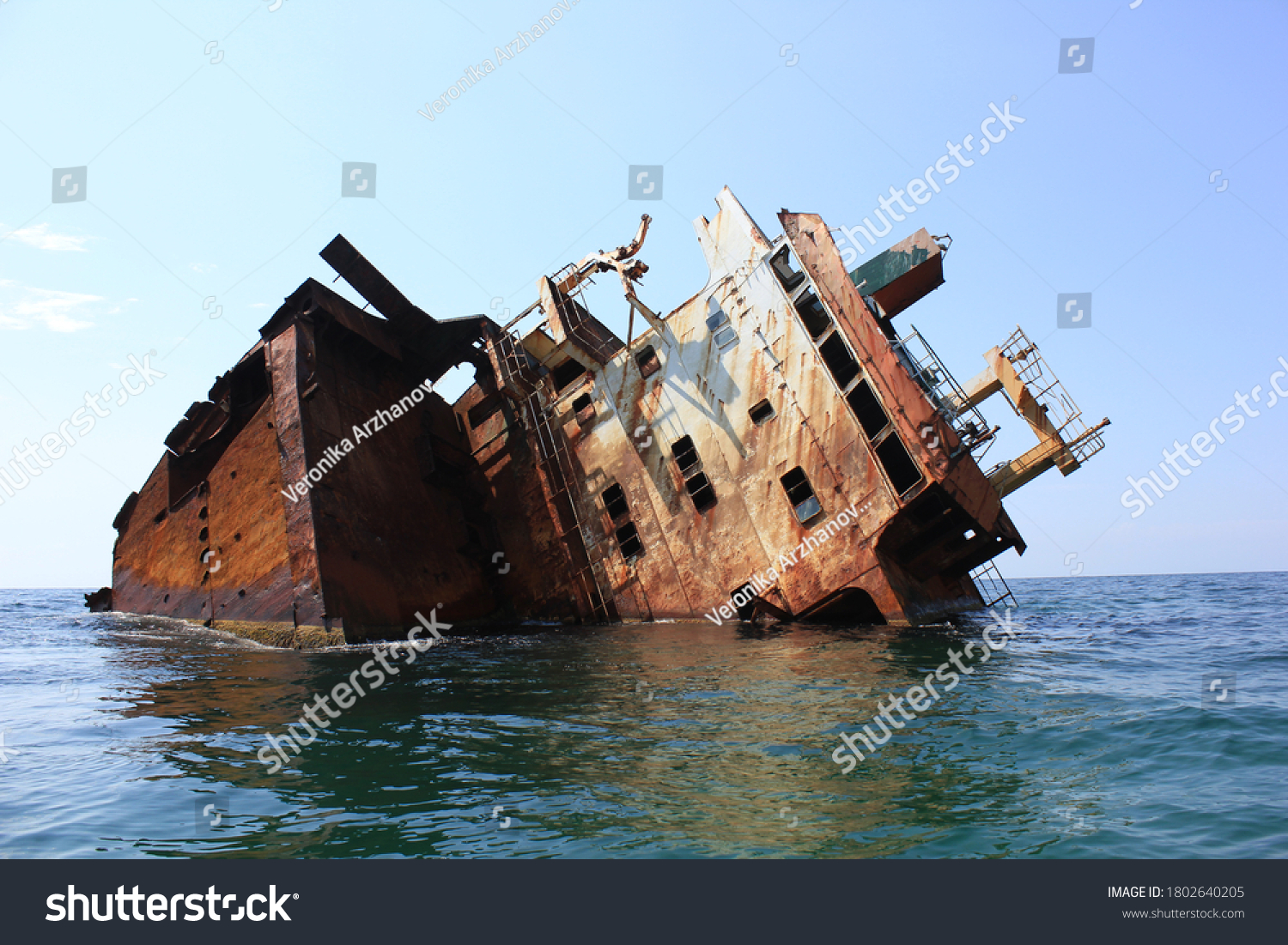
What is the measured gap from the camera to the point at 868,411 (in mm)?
14172

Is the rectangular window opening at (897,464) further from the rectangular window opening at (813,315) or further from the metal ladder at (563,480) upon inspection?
the metal ladder at (563,480)

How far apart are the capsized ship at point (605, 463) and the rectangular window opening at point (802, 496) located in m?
0.05

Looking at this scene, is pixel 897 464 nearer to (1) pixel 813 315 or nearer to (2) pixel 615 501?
(1) pixel 813 315

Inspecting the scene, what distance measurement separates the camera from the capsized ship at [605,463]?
12.9 m

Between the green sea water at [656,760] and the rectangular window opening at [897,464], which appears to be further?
the rectangular window opening at [897,464]

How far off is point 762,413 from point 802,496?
180 centimetres

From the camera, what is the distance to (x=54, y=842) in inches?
165

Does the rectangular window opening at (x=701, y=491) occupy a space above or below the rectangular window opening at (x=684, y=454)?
below

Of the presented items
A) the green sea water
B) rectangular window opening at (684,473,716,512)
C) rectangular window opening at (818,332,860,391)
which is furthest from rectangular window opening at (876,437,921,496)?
the green sea water

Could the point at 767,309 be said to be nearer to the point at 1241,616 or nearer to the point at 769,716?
the point at 769,716

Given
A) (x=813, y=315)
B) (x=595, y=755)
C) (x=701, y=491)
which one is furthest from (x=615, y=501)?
(x=595, y=755)

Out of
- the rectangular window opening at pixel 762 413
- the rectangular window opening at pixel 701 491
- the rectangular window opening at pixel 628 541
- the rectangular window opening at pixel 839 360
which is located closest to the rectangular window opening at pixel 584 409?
the rectangular window opening at pixel 628 541

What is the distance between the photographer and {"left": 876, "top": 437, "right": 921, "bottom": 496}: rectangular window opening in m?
13.8

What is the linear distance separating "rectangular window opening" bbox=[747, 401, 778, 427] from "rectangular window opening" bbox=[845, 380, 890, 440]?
1443 mm
